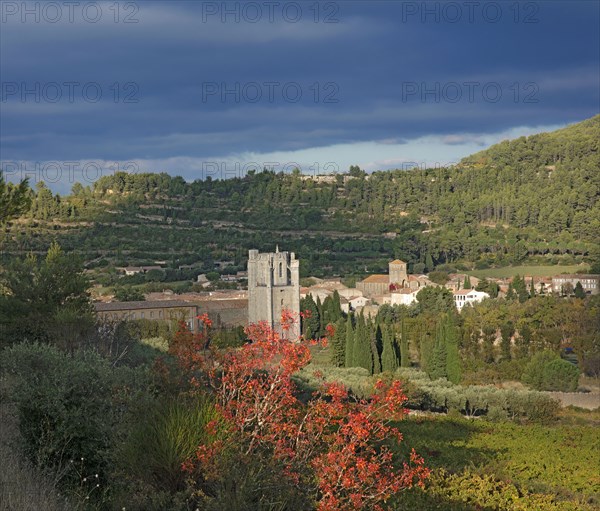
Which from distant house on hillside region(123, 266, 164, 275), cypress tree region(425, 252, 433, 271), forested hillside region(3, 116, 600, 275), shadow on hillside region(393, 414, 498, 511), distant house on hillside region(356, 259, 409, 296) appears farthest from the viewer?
cypress tree region(425, 252, 433, 271)

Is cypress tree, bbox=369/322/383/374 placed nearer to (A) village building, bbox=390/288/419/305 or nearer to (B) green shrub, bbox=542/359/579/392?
(B) green shrub, bbox=542/359/579/392

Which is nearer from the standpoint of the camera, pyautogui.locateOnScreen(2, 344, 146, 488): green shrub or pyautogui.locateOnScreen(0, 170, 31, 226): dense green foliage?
pyautogui.locateOnScreen(2, 344, 146, 488): green shrub

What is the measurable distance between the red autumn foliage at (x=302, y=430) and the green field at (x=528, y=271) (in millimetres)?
54431

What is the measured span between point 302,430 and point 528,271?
191ft

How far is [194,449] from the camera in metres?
4.95

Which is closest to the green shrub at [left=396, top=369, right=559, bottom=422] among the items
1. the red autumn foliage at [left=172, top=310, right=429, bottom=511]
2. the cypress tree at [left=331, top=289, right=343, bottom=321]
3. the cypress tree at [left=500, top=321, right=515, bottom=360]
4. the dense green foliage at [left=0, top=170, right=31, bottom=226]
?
the cypress tree at [left=500, top=321, right=515, bottom=360]

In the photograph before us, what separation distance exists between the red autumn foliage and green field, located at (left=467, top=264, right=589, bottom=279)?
54431mm

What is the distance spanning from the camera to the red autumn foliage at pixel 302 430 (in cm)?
489

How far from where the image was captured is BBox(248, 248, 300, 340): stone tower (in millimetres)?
46438

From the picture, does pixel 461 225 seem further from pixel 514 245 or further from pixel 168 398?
pixel 168 398

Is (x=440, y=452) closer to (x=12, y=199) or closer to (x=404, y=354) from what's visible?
(x=12, y=199)

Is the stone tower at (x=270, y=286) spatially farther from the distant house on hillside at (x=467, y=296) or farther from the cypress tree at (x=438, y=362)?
the cypress tree at (x=438, y=362)

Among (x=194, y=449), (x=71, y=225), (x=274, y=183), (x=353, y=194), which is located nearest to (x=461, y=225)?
(x=353, y=194)

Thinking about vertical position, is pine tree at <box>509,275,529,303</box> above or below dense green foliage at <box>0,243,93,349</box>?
below
